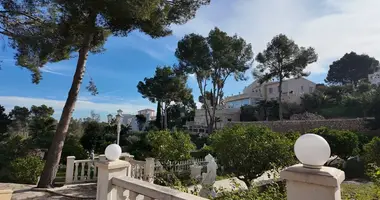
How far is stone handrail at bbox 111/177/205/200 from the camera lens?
81.9 inches

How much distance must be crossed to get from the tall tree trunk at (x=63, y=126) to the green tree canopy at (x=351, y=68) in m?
43.6

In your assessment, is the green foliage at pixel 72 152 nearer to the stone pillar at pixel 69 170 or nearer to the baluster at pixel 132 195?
the stone pillar at pixel 69 170

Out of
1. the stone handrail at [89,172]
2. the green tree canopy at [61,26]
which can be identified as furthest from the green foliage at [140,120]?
the green tree canopy at [61,26]

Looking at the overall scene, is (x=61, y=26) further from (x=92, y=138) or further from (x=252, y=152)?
(x=92, y=138)

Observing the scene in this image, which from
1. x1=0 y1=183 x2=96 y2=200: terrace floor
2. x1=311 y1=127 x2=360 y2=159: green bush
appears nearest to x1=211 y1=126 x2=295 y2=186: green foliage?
x1=0 y1=183 x2=96 y2=200: terrace floor

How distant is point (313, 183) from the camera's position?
146 centimetres

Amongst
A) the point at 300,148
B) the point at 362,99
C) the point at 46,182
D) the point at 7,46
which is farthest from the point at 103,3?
the point at 362,99

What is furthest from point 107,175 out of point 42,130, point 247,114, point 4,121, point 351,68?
point 351,68

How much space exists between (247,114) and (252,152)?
24568 mm

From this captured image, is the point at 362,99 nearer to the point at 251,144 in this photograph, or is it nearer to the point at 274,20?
the point at 274,20

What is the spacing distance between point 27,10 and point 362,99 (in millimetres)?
26088

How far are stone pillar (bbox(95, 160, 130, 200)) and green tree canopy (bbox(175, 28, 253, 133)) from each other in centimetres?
1830

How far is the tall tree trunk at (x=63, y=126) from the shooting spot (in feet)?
22.7

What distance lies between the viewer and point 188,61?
2112cm
